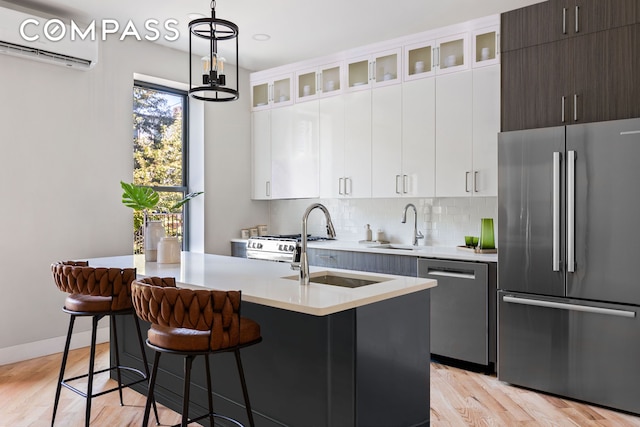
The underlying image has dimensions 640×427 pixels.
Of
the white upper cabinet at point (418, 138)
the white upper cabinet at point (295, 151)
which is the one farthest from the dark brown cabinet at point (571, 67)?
the white upper cabinet at point (295, 151)

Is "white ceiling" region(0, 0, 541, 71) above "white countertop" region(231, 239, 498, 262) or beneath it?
above

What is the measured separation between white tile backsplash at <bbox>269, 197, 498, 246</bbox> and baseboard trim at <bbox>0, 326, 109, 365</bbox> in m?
2.38

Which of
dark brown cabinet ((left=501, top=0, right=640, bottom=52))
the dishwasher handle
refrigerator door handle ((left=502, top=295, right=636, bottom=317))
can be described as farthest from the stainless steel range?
dark brown cabinet ((left=501, top=0, right=640, bottom=52))

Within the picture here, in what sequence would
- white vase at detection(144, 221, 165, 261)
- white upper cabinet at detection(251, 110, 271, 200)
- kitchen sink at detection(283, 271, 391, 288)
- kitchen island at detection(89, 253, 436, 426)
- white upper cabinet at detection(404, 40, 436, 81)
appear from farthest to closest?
white upper cabinet at detection(251, 110, 271, 200)
white upper cabinet at detection(404, 40, 436, 81)
white vase at detection(144, 221, 165, 261)
kitchen sink at detection(283, 271, 391, 288)
kitchen island at detection(89, 253, 436, 426)

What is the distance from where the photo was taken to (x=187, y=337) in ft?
6.70

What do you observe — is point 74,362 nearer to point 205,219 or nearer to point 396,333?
point 205,219

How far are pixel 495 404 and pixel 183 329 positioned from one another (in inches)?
84.8

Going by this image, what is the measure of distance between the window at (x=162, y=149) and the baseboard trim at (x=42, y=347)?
0.90m

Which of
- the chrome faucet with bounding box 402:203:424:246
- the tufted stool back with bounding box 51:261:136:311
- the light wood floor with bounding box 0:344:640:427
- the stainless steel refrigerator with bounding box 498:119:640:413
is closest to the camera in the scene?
the tufted stool back with bounding box 51:261:136:311

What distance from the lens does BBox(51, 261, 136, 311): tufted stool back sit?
257 centimetres

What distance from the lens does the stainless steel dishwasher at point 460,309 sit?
3809 millimetres

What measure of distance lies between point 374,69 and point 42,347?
3745 millimetres

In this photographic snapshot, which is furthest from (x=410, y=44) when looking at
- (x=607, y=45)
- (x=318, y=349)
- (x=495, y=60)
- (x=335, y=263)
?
(x=318, y=349)

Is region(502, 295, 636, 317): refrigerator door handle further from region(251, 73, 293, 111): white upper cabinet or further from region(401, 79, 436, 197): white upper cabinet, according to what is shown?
region(251, 73, 293, 111): white upper cabinet
